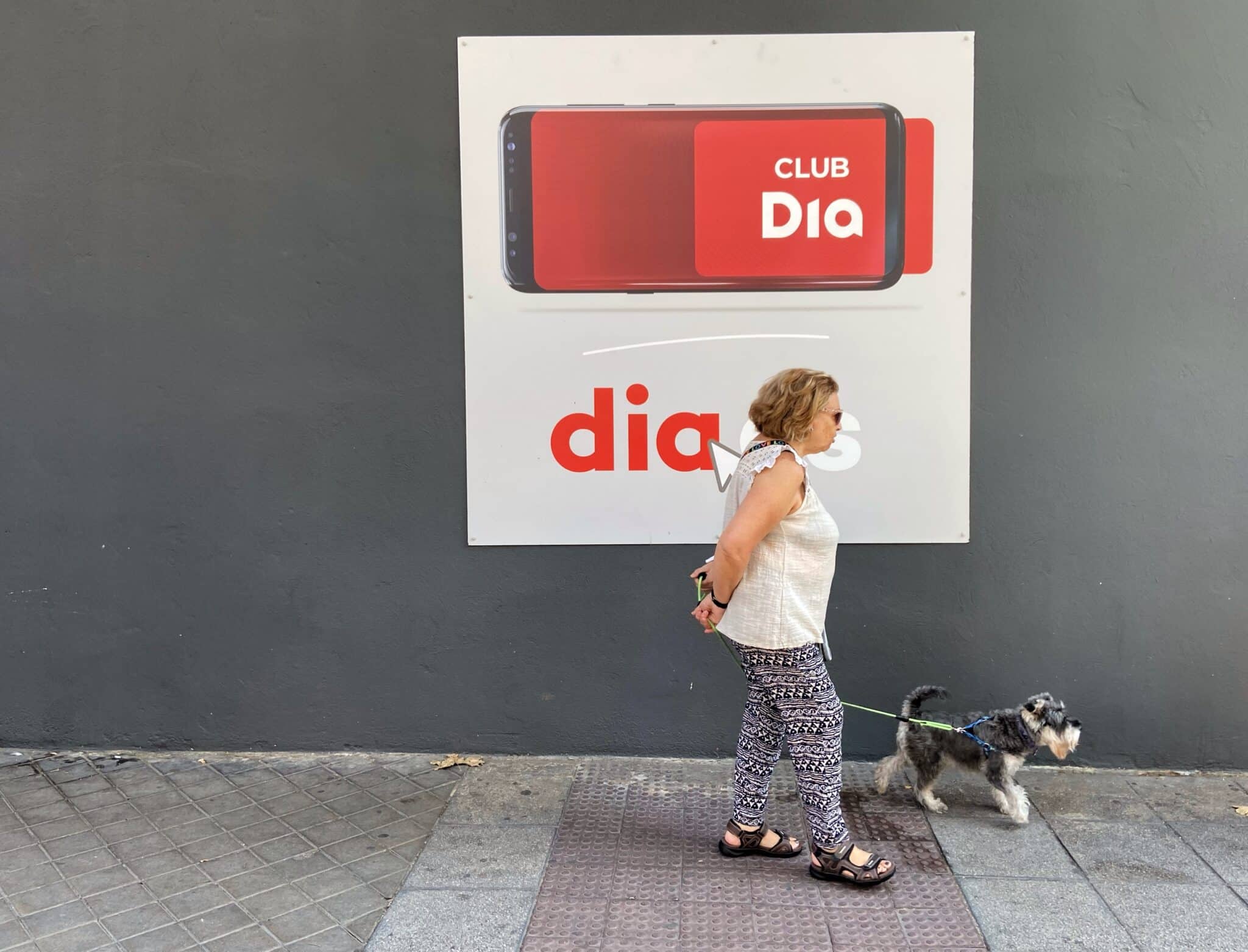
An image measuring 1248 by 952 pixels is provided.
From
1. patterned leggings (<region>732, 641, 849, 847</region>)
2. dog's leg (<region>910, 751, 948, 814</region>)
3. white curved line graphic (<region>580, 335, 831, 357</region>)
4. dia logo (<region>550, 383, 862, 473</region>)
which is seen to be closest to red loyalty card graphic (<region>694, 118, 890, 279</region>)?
white curved line graphic (<region>580, 335, 831, 357</region>)

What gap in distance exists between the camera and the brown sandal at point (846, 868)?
341cm

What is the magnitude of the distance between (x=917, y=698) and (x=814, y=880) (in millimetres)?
948

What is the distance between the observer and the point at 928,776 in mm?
4008

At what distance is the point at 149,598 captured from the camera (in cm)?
464

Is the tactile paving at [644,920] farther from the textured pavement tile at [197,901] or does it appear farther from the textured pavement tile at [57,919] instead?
the textured pavement tile at [57,919]

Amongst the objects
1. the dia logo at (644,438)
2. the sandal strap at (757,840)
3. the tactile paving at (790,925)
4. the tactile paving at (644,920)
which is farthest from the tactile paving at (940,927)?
the dia logo at (644,438)

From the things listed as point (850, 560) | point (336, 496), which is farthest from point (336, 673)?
point (850, 560)

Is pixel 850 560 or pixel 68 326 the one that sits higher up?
pixel 68 326

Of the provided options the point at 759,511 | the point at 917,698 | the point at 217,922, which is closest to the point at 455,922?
the point at 217,922

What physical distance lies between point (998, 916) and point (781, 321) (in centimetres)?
256

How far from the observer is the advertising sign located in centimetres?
432

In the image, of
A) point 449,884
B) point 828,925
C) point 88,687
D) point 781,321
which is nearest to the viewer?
point 828,925

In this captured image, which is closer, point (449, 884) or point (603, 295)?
point (449, 884)

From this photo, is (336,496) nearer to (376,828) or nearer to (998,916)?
(376,828)
